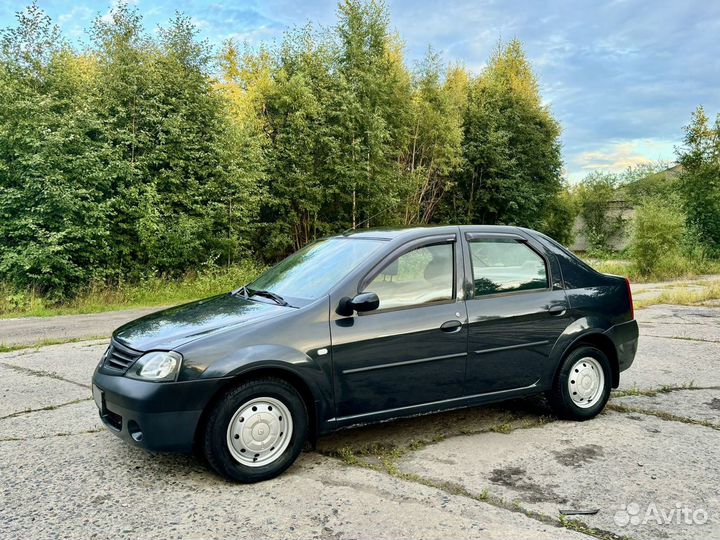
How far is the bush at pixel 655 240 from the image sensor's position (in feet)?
73.1

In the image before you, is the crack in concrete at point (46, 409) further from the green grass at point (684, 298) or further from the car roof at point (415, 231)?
the green grass at point (684, 298)

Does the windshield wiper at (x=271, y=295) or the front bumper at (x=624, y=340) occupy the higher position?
the windshield wiper at (x=271, y=295)

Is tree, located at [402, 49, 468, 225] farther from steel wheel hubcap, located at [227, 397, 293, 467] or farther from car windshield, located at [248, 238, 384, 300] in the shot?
steel wheel hubcap, located at [227, 397, 293, 467]

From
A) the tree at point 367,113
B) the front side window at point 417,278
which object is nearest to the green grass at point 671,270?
the tree at point 367,113

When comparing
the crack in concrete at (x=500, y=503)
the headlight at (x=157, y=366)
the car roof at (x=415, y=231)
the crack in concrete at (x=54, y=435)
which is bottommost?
the crack in concrete at (x=500, y=503)

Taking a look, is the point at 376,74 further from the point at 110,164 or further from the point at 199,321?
the point at 199,321

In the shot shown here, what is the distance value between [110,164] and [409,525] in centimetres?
1471

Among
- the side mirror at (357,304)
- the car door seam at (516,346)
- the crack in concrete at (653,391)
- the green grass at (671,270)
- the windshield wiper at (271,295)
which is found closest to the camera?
the side mirror at (357,304)

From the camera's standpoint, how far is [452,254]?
4.64 metres

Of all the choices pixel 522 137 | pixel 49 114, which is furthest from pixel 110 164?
pixel 522 137

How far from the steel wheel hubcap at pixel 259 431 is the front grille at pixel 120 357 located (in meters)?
0.81

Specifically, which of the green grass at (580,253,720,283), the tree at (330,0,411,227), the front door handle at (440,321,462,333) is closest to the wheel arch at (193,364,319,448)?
the front door handle at (440,321,462,333)

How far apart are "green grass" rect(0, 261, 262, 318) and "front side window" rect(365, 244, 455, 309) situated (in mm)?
11238

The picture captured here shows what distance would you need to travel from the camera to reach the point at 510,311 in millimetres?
4676
